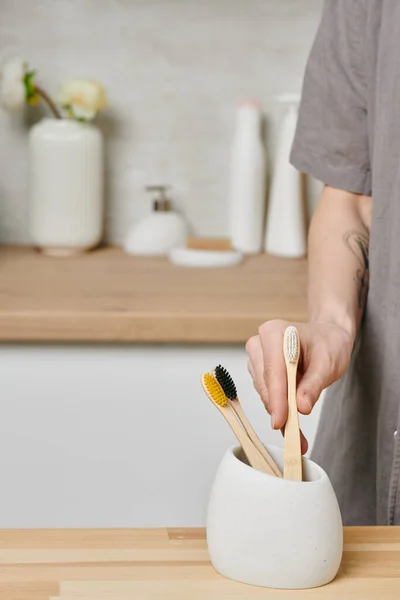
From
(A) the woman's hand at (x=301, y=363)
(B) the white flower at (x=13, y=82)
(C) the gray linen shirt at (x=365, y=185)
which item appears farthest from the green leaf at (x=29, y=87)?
(A) the woman's hand at (x=301, y=363)

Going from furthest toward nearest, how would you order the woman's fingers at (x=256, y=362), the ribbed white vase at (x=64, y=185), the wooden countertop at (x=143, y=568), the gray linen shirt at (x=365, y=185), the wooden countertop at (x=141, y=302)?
1. the ribbed white vase at (x=64, y=185)
2. the wooden countertop at (x=141, y=302)
3. the gray linen shirt at (x=365, y=185)
4. the woman's fingers at (x=256, y=362)
5. the wooden countertop at (x=143, y=568)

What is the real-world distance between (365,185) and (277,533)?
1.81 feet

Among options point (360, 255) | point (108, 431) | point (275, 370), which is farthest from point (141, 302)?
point (275, 370)

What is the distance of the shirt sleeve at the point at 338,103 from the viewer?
99 cm

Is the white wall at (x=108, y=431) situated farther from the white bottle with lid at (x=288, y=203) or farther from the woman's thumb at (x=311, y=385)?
the woman's thumb at (x=311, y=385)

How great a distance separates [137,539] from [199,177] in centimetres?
138

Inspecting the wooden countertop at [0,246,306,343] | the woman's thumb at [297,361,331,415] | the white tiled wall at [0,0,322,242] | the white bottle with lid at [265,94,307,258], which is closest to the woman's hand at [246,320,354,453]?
the woman's thumb at [297,361,331,415]

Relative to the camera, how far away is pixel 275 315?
4.42 ft

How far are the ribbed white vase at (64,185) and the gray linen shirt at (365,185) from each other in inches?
29.8

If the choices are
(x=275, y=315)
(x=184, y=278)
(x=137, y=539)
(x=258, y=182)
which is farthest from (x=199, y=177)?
(x=137, y=539)

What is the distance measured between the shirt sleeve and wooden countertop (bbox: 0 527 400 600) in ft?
1.63

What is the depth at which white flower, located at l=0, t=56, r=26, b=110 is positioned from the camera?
1.77 metres

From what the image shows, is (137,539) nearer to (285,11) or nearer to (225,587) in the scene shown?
(225,587)

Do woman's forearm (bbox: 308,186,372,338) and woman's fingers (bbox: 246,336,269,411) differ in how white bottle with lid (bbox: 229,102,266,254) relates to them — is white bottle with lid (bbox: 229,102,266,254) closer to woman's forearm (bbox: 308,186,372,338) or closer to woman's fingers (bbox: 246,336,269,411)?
woman's forearm (bbox: 308,186,372,338)
